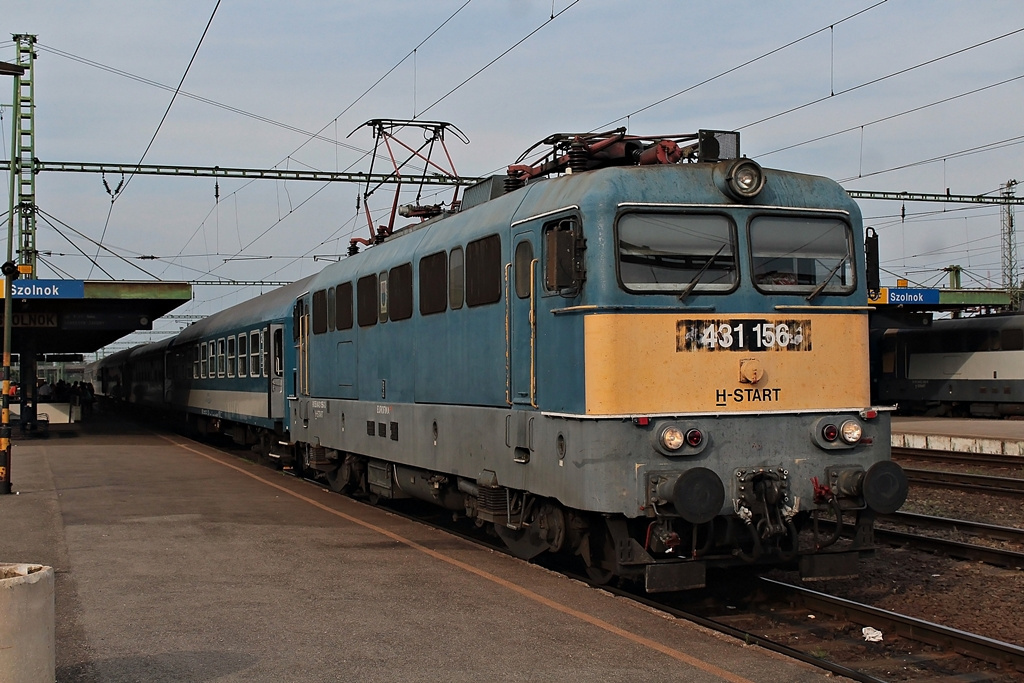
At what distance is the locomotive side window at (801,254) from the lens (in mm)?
8578

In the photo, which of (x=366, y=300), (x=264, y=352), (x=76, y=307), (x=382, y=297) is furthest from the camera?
(x=76, y=307)

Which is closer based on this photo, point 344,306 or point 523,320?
point 523,320

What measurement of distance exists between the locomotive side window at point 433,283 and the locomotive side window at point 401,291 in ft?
1.31

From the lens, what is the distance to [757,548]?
8109 millimetres

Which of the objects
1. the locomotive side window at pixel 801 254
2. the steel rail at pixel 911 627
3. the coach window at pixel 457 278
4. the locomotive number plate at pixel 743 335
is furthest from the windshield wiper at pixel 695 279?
the coach window at pixel 457 278

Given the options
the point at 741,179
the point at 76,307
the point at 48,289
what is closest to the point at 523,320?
the point at 741,179

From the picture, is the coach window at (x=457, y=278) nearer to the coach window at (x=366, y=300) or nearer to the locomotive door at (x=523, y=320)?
the locomotive door at (x=523, y=320)

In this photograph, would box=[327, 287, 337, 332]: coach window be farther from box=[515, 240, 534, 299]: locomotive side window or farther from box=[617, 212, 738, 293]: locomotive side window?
box=[617, 212, 738, 293]: locomotive side window

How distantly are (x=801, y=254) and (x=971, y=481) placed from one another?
10.2 m

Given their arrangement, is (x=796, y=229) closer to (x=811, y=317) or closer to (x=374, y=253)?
(x=811, y=317)

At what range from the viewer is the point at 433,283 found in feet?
37.0

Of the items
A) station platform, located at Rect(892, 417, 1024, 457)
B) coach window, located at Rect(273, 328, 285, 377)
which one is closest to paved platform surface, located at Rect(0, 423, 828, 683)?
coach window, located at Rect(273, 328, 285, 377)

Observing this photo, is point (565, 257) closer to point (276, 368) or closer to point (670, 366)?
point (670, 366)

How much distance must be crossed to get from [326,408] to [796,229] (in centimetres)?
842
